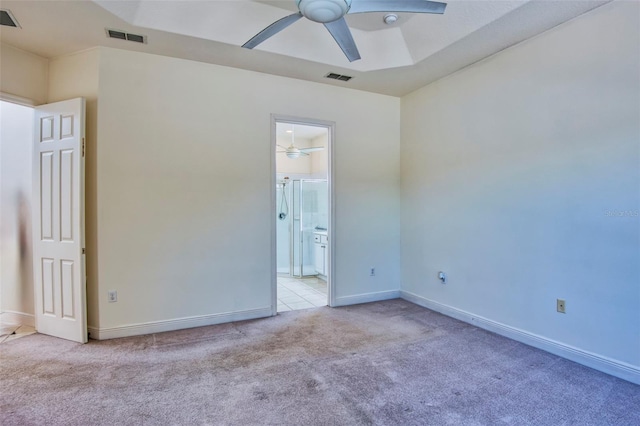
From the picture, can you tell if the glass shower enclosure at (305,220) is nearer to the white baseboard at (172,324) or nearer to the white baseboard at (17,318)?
the white baseboard at (172,324)

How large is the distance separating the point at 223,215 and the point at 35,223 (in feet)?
5.93

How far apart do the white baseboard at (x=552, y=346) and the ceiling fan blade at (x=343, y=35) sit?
2.95 m

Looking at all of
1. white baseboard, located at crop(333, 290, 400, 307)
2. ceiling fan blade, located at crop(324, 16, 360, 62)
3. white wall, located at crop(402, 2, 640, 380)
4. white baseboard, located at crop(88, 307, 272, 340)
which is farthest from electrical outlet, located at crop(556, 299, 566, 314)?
white baseboard, located at crop(88, 307, 272, 340)

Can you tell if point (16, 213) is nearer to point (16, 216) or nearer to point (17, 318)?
point (16, 216)

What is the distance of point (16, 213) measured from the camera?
3.57 m

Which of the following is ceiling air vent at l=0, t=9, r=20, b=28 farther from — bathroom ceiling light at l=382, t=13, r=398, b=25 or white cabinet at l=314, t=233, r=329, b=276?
white cabinet at l=314, t=233, r=329, b=276

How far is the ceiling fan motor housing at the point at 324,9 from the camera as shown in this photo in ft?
6.38

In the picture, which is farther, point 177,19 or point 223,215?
point 223,215

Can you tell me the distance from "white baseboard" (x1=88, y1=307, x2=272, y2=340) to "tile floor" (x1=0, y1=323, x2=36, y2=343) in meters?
0.72

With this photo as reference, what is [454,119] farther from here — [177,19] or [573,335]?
[177,19]

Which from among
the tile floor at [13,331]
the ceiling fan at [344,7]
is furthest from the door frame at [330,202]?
the tile floor at [13,331]

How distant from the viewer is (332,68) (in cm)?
364

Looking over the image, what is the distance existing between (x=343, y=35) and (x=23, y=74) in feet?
10.4

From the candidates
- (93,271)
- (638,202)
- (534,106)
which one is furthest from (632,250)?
(93,271)
